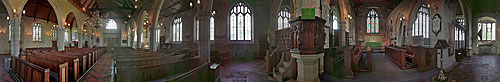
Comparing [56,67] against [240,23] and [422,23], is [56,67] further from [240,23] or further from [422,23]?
[422,23]

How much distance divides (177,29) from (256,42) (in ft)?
28.8

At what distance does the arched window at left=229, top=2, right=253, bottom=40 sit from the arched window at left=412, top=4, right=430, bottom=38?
13067 mm

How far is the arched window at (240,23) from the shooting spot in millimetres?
13555

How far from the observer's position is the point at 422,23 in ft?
52.9

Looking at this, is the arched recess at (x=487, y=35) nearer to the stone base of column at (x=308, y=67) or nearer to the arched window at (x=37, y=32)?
the stone base of column at (x=308, y=67)

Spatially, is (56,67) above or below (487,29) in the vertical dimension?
below

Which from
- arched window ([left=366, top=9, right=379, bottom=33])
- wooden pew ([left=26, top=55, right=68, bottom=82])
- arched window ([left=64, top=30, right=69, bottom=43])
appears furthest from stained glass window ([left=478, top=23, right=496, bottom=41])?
arched window ([left=64, top=30, right=69, bottom=43])

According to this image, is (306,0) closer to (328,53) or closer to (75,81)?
(328,53)

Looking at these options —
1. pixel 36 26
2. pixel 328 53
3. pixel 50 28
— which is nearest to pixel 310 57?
pixel 328 53

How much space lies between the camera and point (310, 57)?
173 inches

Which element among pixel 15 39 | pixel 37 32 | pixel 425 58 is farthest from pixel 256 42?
pixel 37 32

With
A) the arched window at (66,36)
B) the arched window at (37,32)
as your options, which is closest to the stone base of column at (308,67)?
the arched window at (37,32)

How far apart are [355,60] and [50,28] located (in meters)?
27.6

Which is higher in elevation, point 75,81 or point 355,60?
point 355,60
